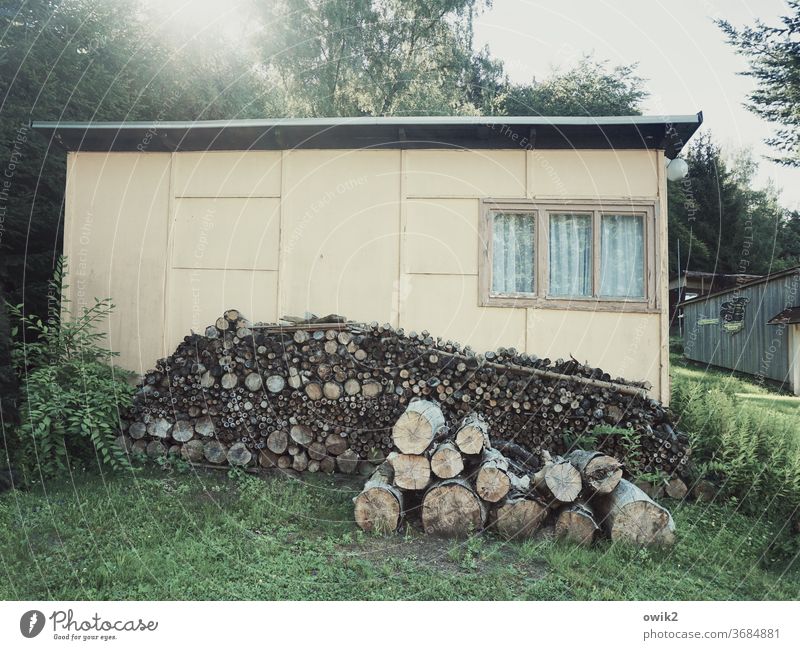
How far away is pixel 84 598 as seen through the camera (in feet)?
12.4

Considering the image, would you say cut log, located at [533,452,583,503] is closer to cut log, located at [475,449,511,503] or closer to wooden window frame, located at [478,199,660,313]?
cut log, located at [475,449,511,503]

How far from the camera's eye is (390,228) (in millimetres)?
7613

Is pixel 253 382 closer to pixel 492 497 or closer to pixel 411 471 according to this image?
pixel 411 471

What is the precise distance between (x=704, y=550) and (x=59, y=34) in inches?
546

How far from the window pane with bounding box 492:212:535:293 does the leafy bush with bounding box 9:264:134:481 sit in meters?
5.02

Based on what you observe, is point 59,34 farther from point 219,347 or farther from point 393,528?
point 393,528

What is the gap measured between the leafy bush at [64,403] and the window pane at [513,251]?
16.5ft

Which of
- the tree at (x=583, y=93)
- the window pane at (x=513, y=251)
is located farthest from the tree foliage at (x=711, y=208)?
the window pane at (x=513, y=251)

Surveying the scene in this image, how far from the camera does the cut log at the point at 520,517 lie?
4.80 meters

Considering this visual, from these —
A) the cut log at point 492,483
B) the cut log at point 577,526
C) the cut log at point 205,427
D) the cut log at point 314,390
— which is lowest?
the cut log at point 577,526

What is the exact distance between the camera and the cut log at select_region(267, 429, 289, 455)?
6.53 meters

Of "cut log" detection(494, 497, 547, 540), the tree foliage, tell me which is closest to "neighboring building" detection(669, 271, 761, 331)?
the tree foliage

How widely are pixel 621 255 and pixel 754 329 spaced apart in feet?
17.0

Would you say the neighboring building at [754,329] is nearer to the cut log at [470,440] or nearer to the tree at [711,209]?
the tree at [711,209]
